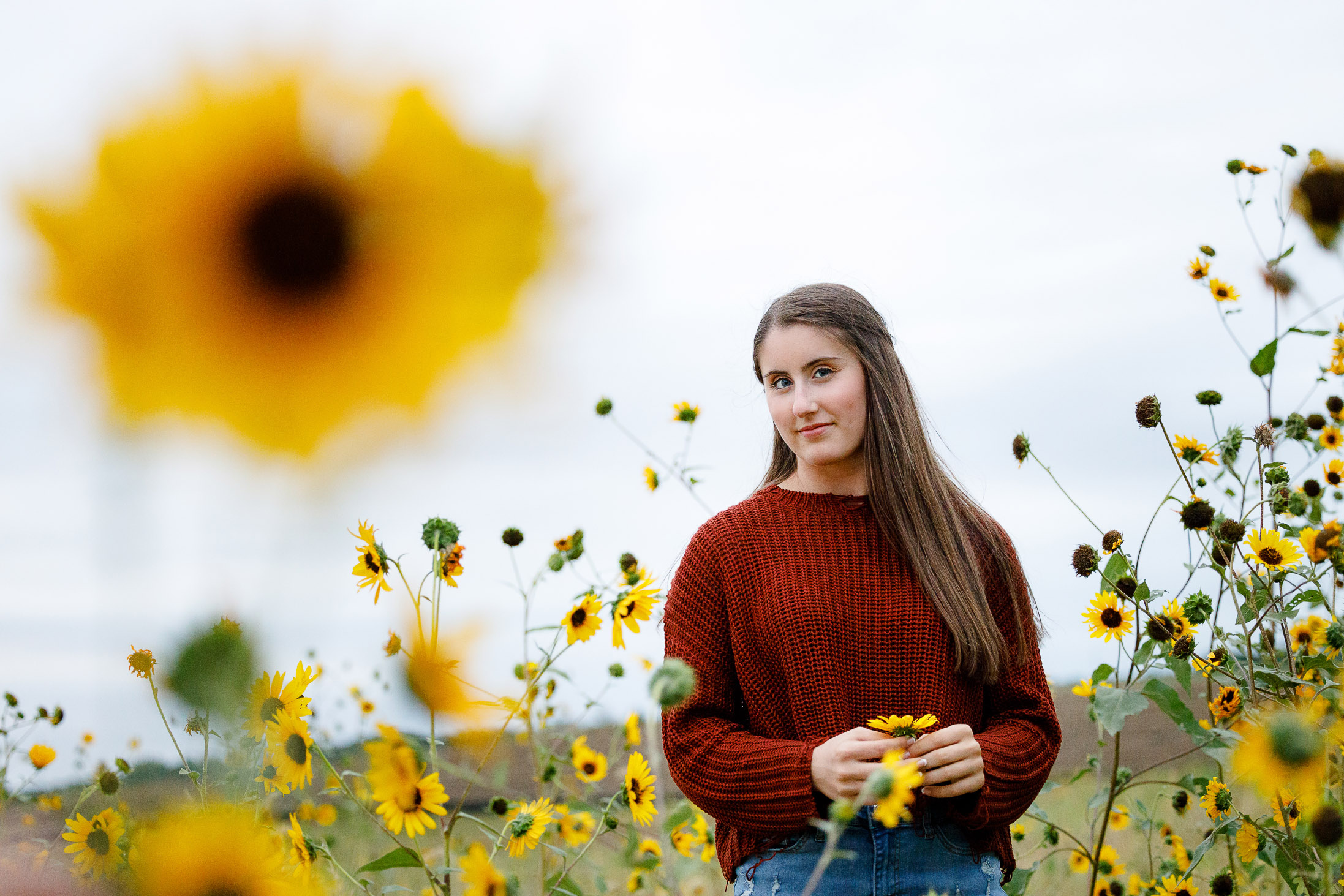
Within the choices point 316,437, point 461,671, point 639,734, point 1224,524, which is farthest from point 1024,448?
point 316,437

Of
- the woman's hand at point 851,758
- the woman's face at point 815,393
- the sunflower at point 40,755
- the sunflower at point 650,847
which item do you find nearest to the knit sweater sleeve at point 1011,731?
the woman's hand at point 851,758

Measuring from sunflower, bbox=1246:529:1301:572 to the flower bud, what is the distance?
3.06 feet

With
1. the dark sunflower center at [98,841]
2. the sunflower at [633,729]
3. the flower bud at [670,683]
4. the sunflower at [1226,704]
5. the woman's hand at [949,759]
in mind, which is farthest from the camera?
the sunflower at [633,729]

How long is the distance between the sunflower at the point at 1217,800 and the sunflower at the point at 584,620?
2.50 feet

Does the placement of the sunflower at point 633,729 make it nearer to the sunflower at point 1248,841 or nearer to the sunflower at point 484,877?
the sunflower at point 1248,841

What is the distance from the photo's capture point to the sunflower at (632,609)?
100cm

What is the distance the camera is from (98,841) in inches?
31.9

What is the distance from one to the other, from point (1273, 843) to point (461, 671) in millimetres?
1165

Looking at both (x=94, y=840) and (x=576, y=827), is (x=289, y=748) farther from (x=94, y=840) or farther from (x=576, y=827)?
(x=576, y=827)

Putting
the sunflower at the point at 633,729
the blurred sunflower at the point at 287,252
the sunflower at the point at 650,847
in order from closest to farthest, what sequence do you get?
the blurred sunflower at the point at 287,252 → the sunflower at the point at 650,847 → the sunflower at the point at 633,729

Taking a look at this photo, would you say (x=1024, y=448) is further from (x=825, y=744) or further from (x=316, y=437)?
(x=316, y=437)

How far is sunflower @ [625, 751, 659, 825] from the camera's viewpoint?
116 centimetres

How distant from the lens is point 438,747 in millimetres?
888

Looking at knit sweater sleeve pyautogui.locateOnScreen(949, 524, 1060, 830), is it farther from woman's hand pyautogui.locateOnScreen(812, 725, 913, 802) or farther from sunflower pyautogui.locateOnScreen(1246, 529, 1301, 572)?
sunflower pyautogui.locateOnScreen(1246, 529, 1301, 572)
